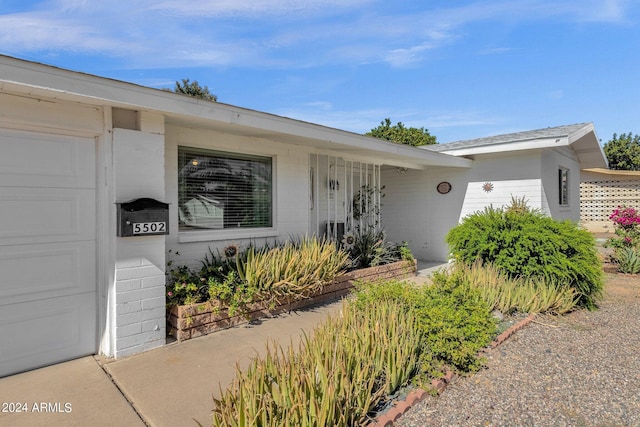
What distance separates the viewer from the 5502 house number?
3391 mm

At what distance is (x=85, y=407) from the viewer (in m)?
2.52

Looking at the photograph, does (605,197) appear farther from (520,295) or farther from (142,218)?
(142,218)

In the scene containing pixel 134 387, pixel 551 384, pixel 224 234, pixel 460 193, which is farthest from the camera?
pixel 460 193

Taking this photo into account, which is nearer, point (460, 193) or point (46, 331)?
point (46, 331)

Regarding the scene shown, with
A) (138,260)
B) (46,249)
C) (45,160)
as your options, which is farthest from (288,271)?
(45,160)

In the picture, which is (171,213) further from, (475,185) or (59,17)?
(475,185)

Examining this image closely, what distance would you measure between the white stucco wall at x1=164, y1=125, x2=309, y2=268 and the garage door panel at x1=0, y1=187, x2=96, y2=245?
111 centimetres

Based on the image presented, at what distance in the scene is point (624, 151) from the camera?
77.3 ft

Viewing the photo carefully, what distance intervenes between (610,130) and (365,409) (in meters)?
31.4

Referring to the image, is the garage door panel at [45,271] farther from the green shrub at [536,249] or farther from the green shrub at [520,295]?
the green shrub at [536,249]

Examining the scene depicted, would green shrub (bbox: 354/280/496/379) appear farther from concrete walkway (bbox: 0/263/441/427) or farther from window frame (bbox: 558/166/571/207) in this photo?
window frame (bbox: 558/166/571/207)

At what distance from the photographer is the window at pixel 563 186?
9420 millimetres

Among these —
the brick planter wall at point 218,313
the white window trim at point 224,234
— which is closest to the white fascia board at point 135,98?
the white window trim at point 224,234

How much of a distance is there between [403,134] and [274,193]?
1991 cm
